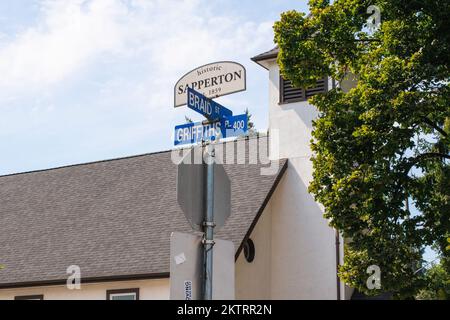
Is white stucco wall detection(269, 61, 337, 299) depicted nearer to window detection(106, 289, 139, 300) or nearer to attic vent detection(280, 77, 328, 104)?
attic vent detection(280, 77, 328, 104)

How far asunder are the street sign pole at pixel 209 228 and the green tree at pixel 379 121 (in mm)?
11490

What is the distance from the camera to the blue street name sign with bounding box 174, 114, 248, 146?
643 cm

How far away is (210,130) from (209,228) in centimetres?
124

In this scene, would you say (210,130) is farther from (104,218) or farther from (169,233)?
(104,218)

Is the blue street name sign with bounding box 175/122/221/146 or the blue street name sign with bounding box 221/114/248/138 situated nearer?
the blue street name sign with bounding box 175/122/221/146

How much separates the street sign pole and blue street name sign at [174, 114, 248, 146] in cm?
62

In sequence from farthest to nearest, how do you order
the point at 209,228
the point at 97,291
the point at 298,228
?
the point at 298,228 < the point at 97,291 < the point at 209,228

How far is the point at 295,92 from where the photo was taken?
2506 cm

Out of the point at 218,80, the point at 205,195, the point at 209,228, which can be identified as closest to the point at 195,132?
the point at 218,80

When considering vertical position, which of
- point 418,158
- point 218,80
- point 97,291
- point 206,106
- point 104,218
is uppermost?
point 418,158

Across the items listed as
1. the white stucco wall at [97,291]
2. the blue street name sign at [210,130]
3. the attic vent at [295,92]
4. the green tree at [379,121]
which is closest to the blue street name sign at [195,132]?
the blue street name sign at [210,130]

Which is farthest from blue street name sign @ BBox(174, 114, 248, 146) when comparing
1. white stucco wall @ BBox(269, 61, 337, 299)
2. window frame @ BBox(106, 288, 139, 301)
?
white stucco wall @ BBox(269, 61, 337, 299)
